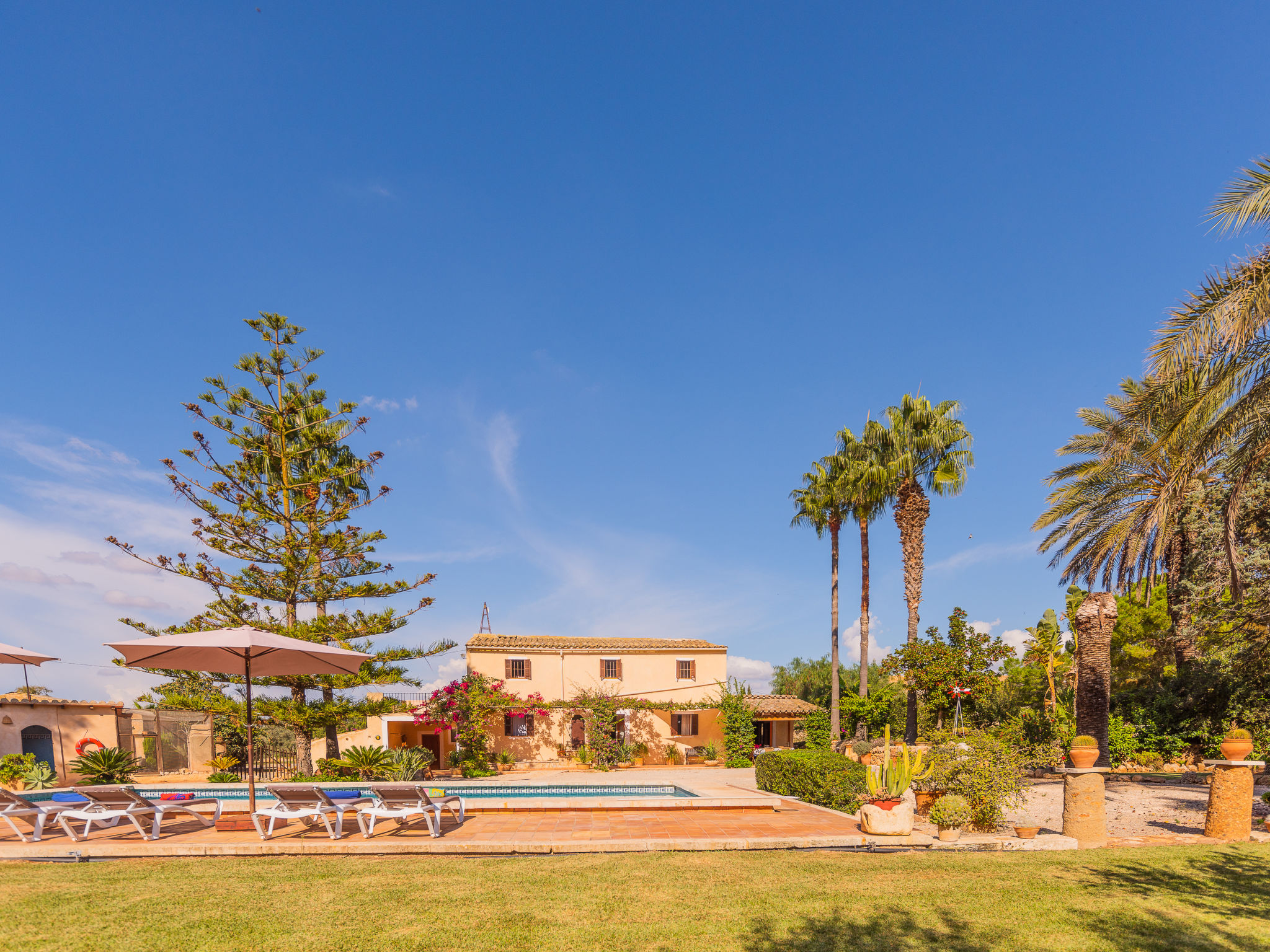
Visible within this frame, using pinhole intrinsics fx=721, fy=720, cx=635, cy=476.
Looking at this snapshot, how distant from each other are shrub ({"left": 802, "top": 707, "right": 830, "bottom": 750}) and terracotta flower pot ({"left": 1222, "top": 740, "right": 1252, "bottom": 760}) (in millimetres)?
16926

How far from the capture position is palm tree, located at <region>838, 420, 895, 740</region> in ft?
81.4

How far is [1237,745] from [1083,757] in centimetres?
207

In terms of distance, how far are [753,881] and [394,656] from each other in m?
14.3

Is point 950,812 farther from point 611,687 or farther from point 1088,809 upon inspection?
point 611,687

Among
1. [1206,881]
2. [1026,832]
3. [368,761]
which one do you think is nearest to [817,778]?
[1026,832]

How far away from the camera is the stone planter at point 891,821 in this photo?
830 centimetres

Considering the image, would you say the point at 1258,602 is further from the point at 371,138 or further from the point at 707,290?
the point at 371,138

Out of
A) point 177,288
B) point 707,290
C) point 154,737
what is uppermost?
point 707,290

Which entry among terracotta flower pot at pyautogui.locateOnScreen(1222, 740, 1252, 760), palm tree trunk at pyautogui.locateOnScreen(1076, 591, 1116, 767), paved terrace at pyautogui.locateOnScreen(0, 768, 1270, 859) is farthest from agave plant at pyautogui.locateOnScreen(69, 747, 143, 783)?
palm tree trunk at pyautogui.locateOnScreen(1076, 591, 1116, 767)

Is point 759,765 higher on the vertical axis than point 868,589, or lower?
lower

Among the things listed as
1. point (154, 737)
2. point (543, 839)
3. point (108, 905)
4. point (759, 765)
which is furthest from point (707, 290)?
point (154, 737)

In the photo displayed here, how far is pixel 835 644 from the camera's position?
86.5 ft

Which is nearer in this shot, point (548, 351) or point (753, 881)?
point (753, 881)

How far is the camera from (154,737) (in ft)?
69.7
